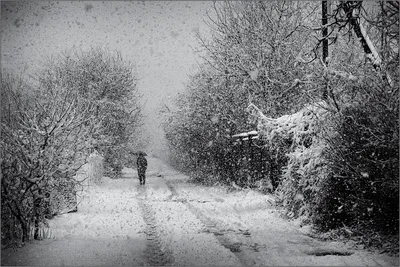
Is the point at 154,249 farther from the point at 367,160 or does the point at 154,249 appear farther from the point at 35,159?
the point at 367,160

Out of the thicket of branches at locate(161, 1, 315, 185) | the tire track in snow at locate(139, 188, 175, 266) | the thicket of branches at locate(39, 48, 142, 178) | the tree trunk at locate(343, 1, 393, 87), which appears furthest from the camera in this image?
the thicket of branches at locate(39, 48, 142, 178)

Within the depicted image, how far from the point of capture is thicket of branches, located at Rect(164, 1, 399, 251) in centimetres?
770

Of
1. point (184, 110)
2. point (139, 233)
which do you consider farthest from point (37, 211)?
point (184, 110)

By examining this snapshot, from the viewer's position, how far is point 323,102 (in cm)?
1022

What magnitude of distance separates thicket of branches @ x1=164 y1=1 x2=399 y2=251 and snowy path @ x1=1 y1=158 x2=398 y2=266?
3.39ft

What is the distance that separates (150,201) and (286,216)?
244 inches

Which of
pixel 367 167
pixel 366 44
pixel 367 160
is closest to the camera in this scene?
pixel 367 160

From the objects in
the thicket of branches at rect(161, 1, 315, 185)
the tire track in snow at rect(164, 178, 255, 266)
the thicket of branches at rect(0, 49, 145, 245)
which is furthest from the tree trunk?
the thicket of branches at rect(0, 49, 145, 245)

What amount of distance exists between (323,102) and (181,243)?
16.6 ft

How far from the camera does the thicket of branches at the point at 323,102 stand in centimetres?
770

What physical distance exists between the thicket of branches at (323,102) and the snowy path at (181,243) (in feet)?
3.39

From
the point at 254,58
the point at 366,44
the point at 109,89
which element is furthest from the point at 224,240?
the point at 109,89

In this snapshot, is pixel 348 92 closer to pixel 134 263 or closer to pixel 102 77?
pixel 134 263

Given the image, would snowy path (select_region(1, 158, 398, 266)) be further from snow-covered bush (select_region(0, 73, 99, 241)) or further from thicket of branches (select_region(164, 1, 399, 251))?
thicket of branches (select_region(164, 1, 399, 251))
